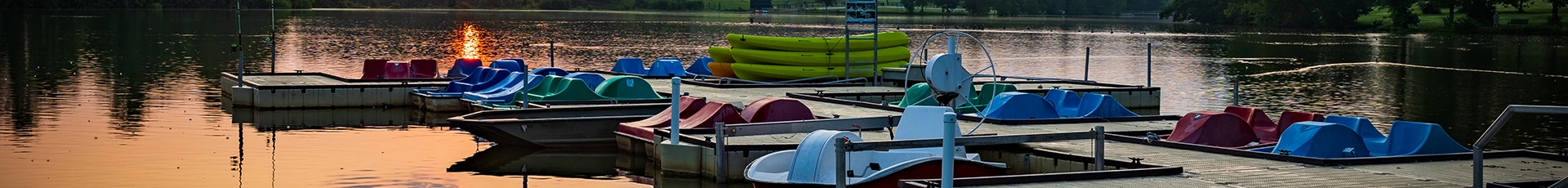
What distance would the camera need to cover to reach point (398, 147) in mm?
29438

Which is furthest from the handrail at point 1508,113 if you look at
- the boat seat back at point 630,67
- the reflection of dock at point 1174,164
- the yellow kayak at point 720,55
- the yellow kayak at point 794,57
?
the boat seat back at point 630,67

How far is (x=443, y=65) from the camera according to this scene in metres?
69.2

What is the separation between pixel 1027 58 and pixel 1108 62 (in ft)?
16.9

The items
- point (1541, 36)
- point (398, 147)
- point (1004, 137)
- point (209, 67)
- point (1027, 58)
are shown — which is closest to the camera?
point (1004, 137)

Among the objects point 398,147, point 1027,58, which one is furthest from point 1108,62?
point 398,147

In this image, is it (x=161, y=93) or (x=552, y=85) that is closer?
(x=552, y=85)

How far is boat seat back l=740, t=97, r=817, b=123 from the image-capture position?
26375 millimetres

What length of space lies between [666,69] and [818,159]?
2652cm

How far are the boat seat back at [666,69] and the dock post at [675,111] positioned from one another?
21517mm

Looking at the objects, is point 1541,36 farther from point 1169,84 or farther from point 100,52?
point 100,52

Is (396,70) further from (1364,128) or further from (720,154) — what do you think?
(1364,128)

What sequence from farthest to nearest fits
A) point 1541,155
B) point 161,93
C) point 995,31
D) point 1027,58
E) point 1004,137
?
point 995,31 < point 1027,58 < point 161,93 < point 1541,155 < point 1004,137

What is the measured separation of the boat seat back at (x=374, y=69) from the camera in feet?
147

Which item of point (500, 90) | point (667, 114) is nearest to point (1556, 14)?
point (500, 90)
